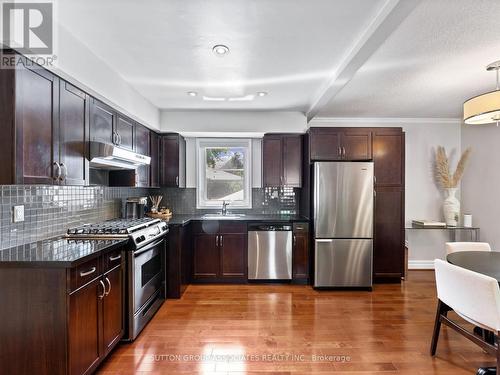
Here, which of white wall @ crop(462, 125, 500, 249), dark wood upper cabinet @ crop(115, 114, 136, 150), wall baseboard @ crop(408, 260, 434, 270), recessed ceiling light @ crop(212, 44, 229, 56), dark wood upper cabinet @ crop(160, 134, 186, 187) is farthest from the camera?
wall baseboard @ crop(408, 260, 434, 270)

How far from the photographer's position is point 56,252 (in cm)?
188

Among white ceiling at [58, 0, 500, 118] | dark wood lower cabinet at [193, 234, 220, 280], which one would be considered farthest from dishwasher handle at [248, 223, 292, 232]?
white ceiling at [58, 0, 500, 118]

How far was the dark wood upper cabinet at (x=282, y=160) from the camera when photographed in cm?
413

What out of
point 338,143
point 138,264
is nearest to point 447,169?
point 338,143

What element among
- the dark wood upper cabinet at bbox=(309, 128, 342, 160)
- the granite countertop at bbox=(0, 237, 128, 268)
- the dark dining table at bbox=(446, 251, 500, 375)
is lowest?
the dark dining table at bbox=(446, 251, 500, 375)

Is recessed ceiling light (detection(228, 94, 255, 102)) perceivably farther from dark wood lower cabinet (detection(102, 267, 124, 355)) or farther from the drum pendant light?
dark wood lower cabinet (detection(102, 267, 124, 355))

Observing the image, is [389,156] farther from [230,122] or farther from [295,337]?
[295,337]

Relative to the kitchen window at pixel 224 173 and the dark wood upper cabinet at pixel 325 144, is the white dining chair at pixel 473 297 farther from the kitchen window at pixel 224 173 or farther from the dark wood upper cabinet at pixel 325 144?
the kitchen window at pixel 224 173

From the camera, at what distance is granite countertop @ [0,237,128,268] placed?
1654 mm

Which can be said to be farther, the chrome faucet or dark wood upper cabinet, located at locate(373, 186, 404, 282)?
the chrome faucet

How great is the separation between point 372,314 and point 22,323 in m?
3.08

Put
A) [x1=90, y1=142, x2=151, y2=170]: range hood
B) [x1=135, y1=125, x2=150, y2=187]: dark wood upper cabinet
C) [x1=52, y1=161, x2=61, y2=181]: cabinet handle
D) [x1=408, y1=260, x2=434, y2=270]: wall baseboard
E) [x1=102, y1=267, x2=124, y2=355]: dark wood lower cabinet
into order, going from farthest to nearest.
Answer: [x1=408, y1=260, x2=434, y2=270]: wall baseboard
[x1=135, y1=125, x2=150, y2=187]: dark wood upper cabinet
[x1=90, y1=142, x2=151, y2=170]: range hood
[x1=102, y1=267, x2=124, y2=355]: dark wood lower cabinet
[x1=52, y1=161, x2=61, y2=181]: cabinet handle

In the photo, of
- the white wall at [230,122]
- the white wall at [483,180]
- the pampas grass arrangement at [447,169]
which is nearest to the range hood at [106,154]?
the white wall at [230,122]

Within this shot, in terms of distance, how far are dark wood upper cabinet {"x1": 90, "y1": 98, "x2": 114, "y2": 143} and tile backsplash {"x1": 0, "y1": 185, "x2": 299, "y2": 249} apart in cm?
58
